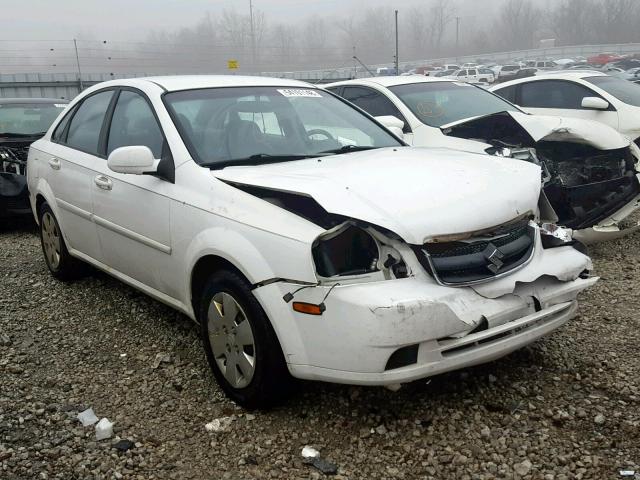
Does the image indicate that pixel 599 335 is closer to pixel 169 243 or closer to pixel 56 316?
pixel 169 243

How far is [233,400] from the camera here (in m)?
3.21

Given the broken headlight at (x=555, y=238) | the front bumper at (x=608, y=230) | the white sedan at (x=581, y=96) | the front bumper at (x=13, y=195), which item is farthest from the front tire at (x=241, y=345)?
the white sedan at (x=581, y=96)

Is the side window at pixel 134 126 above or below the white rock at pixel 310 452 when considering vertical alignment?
above

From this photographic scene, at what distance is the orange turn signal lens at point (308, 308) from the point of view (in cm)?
267

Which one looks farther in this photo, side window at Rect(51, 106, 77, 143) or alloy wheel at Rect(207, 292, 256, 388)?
side window at Rect(51, 106, 77, 143)

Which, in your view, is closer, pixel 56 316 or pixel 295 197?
pixel 295 197

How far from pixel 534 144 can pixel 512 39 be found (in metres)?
112

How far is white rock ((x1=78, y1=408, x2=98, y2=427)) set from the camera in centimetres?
309

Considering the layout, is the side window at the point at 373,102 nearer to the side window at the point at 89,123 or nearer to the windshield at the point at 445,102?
the windshield at the point at 445,102

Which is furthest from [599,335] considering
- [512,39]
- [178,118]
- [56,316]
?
[512,39]

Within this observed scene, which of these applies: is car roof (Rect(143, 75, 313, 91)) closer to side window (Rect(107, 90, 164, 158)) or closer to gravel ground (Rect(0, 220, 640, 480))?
side window (Rect(107, 90, 164, 158))

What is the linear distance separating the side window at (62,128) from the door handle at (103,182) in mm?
990

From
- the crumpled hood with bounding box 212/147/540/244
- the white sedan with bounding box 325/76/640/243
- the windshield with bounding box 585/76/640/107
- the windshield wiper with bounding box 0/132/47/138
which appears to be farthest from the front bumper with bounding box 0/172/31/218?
the windshield with bounding box 585/76/640/107

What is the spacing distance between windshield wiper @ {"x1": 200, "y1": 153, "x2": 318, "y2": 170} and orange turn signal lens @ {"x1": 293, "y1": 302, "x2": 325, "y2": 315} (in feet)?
3.45
